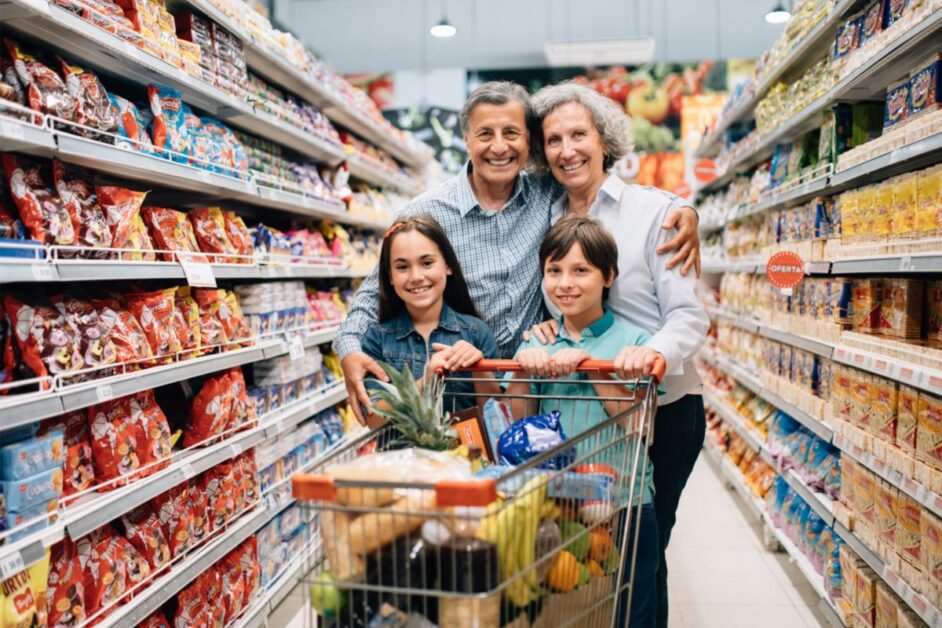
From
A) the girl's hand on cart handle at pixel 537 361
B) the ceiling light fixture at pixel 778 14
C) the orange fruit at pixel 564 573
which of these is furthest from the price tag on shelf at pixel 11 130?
the ceiling light fixture at pixel 778 14

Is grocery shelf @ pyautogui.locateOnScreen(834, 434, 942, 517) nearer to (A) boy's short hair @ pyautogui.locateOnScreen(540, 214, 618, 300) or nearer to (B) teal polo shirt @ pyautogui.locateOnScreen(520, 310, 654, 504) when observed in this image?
(B) teal polo shirt @ pyautogui.locateOnScreen(520, 310, 654, 504)

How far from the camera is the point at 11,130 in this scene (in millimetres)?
1688

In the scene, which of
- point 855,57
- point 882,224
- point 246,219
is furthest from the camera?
point 246,219

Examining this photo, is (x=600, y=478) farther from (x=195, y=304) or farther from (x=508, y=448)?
(x=195, y=304)

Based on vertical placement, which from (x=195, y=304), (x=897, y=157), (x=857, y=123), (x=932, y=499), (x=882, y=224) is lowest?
(x=932, y=499)

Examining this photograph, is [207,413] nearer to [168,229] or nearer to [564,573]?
[168,229]

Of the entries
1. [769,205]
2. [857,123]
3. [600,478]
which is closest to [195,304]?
[600,478]

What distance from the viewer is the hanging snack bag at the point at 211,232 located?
290 centimetres

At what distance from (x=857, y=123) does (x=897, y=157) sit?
2.34 feet

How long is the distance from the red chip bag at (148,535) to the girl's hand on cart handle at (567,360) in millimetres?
1492

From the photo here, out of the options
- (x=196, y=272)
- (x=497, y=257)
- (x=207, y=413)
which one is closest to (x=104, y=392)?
(x=196, y=272)

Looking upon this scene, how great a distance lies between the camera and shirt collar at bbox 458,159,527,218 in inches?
88.5

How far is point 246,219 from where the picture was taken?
4047mm

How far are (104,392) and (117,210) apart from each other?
0.60 meters
